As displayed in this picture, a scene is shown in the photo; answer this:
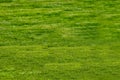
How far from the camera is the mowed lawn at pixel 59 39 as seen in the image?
109 inches

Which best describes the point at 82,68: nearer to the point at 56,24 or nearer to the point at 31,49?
the point at 31,49

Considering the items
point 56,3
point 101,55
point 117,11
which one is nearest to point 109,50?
point 101,55

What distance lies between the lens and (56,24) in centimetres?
358

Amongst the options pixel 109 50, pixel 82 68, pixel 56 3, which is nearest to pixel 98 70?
pixel 82 68

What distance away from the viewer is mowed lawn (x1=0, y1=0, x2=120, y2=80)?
277 centimetres

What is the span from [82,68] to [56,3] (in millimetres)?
1488

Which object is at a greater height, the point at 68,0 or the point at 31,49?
the point at 68,0

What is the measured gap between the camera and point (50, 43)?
321 cm

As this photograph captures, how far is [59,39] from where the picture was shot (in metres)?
3.28

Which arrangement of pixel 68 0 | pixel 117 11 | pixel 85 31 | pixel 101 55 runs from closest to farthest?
pixel 101 55 < pixel 85 31 < pixel 117 11 < pixel 68 0

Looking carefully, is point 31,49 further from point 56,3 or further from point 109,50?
point 56,3

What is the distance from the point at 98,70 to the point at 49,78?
1.38ft

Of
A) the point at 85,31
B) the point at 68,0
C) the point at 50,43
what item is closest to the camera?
the point at 50,43

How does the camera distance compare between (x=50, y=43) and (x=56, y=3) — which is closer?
(x=50, y=43)
